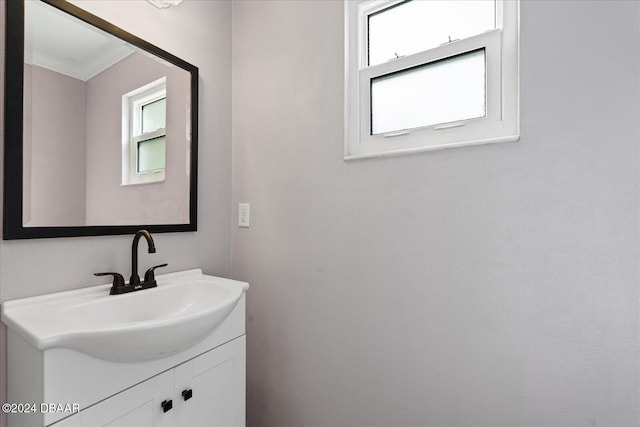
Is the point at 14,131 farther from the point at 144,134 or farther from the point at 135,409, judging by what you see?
the point at 135,409

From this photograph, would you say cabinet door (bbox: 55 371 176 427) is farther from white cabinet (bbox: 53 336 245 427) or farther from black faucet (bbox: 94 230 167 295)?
black faucet (bbox: 94 230 167 295)

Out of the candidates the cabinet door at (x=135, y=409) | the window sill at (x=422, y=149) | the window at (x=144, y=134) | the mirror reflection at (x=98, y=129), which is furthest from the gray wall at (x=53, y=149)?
the window sill at (x=422, y=149)

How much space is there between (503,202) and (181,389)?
1.21m

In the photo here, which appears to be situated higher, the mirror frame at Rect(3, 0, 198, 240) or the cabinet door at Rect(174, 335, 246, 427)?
the mirror frame at Rect(3, 0, 198, 240)

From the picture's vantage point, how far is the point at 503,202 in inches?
37.4

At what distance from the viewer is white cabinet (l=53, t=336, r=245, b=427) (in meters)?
0.80

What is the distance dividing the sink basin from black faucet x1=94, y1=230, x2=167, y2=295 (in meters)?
0.03

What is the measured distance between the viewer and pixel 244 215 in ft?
5.18

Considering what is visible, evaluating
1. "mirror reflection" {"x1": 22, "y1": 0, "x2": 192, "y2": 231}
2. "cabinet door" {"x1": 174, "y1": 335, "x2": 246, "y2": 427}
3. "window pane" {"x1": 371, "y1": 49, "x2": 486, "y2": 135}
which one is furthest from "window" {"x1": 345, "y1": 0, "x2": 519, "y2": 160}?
"cabinet door" {"x1": 174, "y1": 335, "x2": 246, "y2": 427}

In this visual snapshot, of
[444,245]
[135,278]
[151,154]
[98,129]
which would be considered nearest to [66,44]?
[98,129]

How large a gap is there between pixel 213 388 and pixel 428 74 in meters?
1.43

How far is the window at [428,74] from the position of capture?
3.24 feet

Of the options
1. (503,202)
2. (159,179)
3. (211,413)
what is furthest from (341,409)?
(159,179)

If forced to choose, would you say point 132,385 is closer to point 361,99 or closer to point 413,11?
point 361,99
